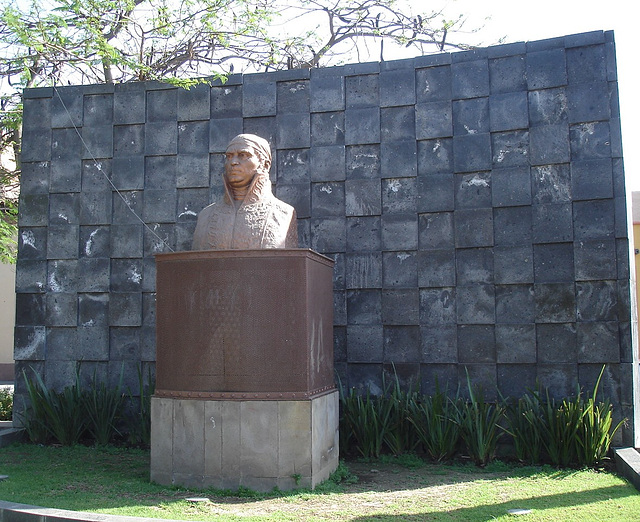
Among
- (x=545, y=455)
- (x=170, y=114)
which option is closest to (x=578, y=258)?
(x=545, y=455)

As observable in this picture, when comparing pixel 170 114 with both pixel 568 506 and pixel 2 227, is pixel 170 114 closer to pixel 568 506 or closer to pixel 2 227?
pixel 2 227

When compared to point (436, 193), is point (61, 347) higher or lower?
lower

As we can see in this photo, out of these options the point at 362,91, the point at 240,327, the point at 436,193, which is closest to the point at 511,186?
the point at 436,193

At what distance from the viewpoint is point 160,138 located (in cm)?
750

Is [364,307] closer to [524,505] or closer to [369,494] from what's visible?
[369,494]

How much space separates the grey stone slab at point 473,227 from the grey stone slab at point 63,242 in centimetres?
396

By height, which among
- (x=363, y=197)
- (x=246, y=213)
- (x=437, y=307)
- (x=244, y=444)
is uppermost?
(x=363, y=197)

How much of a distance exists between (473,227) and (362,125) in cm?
148

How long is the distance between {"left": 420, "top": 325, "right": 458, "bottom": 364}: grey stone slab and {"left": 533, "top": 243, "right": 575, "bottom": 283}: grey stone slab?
93 centimetres

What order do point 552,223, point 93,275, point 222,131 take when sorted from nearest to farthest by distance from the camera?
point 552,223 < point 222,131 < point 93,275

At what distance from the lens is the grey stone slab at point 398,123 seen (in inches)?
271

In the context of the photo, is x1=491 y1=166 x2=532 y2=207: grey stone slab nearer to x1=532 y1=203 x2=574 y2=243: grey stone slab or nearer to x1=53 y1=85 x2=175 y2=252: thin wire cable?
x1=532 y1=203 x2=574 y2=243: grey stone slab

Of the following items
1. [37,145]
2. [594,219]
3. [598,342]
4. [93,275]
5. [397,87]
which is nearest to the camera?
[598,342]

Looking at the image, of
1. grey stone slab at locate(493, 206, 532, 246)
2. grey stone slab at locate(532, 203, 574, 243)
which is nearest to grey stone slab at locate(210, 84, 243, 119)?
grey stone slab at locate(493, 206, 532, 246)
